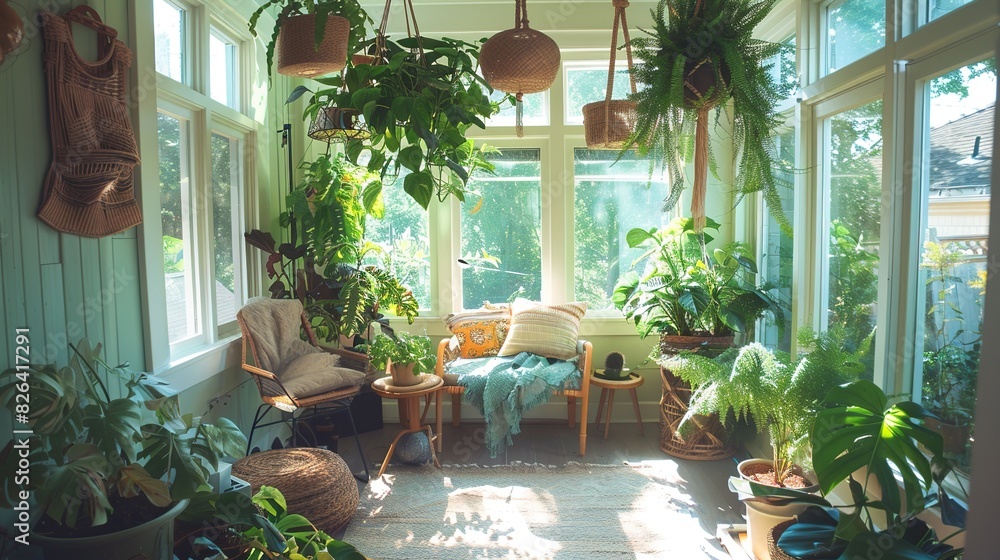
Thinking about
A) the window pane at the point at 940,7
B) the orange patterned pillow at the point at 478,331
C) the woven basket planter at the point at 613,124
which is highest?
the window pane at the point at 940,7

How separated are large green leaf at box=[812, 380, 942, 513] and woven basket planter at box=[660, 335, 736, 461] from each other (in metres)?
1.67

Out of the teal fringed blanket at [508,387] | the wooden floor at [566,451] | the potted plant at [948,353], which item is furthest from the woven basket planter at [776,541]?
the teal fringed blanket at [508,387]

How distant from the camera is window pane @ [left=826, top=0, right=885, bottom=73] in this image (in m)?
2.66

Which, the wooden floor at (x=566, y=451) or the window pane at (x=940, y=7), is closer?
the window pane at (x=940, y=7)

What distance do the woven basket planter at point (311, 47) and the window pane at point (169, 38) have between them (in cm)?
97

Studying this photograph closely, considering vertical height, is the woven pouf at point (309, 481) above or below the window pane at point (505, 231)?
below

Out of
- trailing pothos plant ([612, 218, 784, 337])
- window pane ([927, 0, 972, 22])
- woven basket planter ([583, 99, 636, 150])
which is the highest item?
window pane ([927, 0, 972, 22])

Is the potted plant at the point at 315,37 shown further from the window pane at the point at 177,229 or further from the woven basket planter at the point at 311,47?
the window pane at the point at 177,229

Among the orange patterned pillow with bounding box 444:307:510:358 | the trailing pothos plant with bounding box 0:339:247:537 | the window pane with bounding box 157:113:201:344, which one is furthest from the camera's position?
the orange patterned pillow with bounding box 444:307:510:358

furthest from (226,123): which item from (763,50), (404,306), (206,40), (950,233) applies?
(950,233)

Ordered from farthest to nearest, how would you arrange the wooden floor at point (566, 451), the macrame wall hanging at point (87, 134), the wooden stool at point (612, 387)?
the wooden stool at point (612, 387)
the wooden floor at point (566, 451)
the macrame wall hanging at point (87, 134)

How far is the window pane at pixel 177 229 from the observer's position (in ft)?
9.53

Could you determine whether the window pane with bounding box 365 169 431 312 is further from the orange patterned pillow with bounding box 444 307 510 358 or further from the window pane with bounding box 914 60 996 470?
the window pane with bounding box 914 60 996 470

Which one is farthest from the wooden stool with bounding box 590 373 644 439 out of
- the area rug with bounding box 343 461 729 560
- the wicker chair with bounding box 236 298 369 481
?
the wicker chair with bounding box 236 298 369 481
